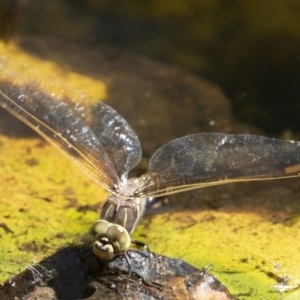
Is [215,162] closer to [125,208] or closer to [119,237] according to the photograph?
[125,208]

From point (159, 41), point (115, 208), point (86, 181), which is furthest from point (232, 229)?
point (159, 41)

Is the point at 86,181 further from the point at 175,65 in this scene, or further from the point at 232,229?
the point at 175,65

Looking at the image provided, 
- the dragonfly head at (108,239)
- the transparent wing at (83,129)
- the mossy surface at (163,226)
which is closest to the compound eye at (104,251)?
the dragonfly head at (108,239)

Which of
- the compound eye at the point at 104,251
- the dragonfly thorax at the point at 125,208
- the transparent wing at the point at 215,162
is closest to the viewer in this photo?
the compound eye at the point at 104,251

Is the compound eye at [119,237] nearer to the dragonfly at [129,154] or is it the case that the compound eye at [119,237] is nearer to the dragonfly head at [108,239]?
the dragonfly head at [108,239]

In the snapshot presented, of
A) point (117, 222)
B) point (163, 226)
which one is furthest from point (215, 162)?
point (117, 222)

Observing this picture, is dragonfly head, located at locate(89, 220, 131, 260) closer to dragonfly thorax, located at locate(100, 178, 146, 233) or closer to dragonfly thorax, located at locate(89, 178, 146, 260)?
dragonfly thorax, located at locate(89, 178, 146, 260)

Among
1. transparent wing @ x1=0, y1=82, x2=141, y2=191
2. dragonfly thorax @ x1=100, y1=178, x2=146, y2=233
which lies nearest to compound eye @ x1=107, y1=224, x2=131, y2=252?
dragonfly thorax @ x1=100, y1=178, x2=146, y2=233
